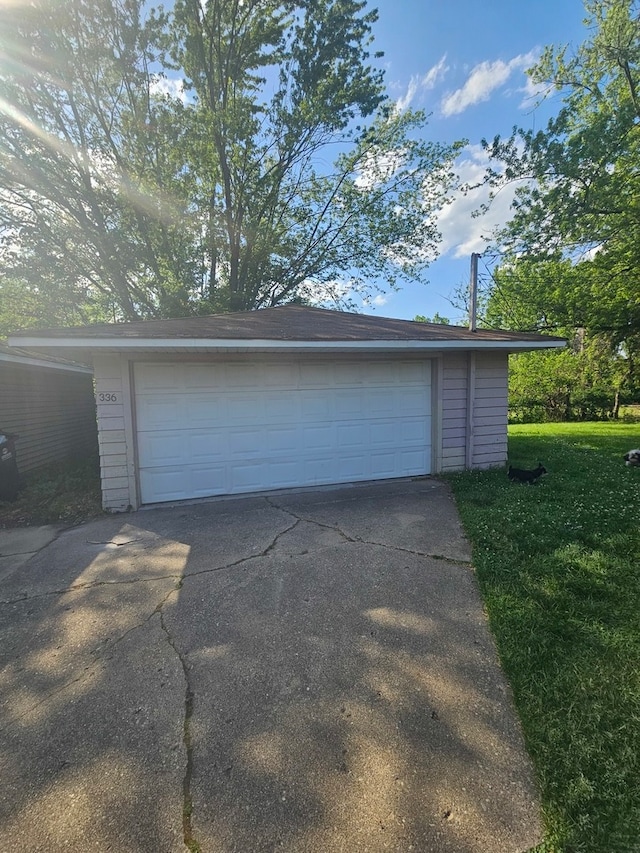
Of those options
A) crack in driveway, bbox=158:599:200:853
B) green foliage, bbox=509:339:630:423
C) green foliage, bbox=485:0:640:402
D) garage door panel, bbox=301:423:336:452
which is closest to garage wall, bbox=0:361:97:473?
garage door panel, bbox=301:423:336:452

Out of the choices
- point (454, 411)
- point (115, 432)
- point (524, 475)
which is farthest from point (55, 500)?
point (524, 475)

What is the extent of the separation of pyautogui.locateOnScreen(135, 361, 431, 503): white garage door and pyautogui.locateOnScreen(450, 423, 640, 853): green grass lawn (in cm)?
183

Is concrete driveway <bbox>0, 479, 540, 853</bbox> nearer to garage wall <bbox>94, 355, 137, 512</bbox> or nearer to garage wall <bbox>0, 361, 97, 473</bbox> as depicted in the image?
garage wall <bbox>94, 355, 137, 512</bbox>

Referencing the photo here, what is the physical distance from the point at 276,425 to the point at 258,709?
175 inches

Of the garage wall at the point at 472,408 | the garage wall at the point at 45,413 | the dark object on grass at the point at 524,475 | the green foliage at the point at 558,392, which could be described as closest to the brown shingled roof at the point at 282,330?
the garage wall at the point at 472,408

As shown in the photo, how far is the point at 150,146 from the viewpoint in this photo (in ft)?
39.5

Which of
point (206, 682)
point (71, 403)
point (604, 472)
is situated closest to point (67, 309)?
point (71, 403)

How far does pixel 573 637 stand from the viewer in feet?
8.02

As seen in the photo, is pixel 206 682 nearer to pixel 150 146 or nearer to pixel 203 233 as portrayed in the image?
pixel 203 233

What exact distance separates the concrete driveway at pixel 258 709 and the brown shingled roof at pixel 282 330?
8.76 ft

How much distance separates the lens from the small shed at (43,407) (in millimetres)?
7281

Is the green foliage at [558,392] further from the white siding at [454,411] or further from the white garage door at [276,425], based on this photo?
the white garage door at [276,425]

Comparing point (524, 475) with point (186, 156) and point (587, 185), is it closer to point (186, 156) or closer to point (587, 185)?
point (587, 185)

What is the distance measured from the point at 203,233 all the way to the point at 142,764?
46.1ft
